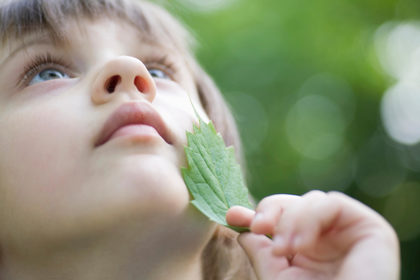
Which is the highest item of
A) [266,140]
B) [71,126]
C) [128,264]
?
[71,126]

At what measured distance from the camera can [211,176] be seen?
97 centimetres

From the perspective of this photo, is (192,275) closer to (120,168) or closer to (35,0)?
(120,168)

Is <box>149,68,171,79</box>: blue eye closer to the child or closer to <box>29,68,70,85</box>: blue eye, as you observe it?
the child

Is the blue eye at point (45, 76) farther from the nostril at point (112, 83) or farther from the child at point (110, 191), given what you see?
the nostril at point (112, 83)

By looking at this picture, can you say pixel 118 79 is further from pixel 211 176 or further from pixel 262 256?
pixel 262 256

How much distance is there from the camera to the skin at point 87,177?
899 millimetres

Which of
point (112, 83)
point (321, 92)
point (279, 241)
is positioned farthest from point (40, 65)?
point (321, 92)

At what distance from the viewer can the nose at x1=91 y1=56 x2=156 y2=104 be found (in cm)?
97

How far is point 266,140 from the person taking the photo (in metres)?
7.99

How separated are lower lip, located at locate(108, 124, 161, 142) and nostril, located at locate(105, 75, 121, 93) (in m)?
0.12

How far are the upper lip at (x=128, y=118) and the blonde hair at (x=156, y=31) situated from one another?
36 cm

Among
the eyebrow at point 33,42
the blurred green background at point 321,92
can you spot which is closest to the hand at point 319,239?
the eyebrow at point 33,42

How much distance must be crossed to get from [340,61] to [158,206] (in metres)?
7.24

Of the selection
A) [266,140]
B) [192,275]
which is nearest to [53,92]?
[192,275]
